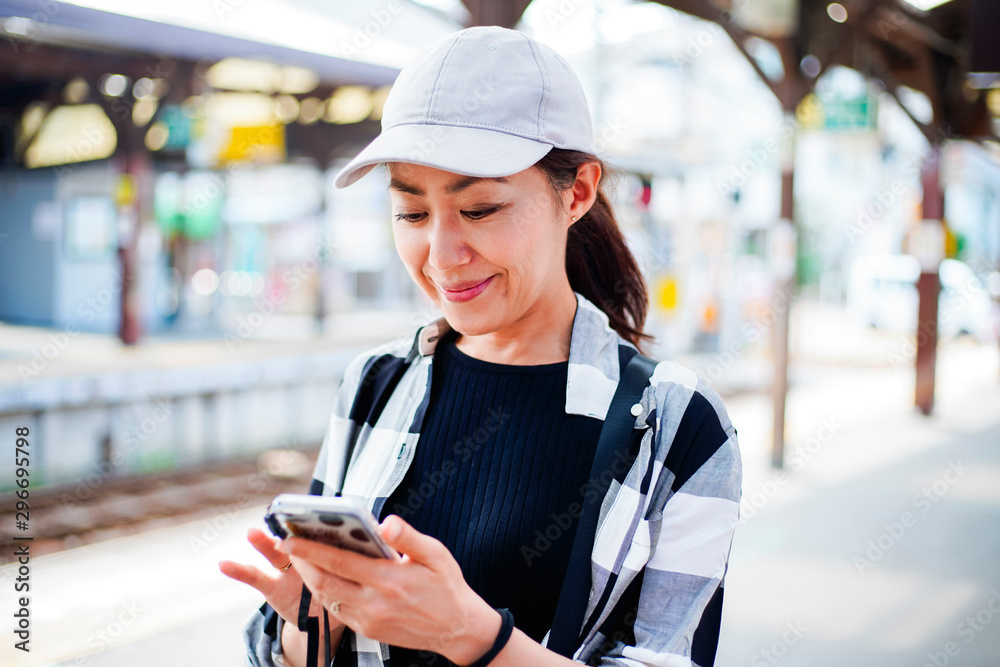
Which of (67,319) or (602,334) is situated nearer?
(602,334)

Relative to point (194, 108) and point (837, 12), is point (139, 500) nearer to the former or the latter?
point (837, 12)

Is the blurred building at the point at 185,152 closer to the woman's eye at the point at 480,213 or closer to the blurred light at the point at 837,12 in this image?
the woman's eye at the point at 480,213

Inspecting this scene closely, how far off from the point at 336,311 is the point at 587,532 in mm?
17442

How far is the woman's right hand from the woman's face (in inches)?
15.3

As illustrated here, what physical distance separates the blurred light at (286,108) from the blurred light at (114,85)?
1919 mm

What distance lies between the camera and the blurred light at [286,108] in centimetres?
1123

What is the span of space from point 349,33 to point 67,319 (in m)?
9.28

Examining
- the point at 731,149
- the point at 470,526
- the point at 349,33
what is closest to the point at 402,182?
the point at 470,526

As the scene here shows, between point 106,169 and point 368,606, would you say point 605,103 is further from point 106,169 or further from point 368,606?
point 368,606

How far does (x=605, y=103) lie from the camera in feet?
41.1

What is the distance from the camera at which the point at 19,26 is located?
745 centimetres

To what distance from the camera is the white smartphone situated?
2.42 feet

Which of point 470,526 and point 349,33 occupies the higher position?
point 349,33

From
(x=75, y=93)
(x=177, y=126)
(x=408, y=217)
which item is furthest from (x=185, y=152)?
(x=408, y=217)
